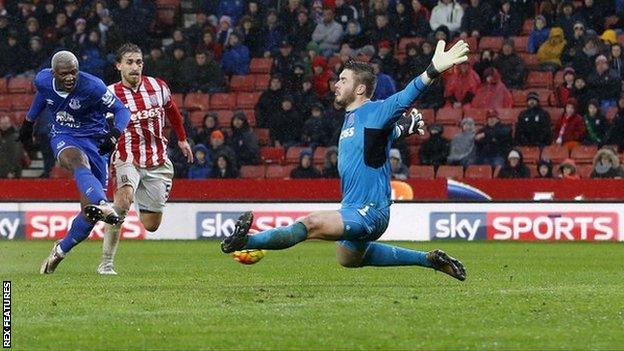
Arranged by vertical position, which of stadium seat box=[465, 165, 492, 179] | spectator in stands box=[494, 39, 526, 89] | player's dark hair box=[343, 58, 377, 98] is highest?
player's dark hair box=[343, 58, 377, 98]

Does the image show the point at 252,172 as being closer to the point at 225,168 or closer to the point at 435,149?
the point at 225,168

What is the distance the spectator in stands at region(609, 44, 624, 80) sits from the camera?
2525 cm

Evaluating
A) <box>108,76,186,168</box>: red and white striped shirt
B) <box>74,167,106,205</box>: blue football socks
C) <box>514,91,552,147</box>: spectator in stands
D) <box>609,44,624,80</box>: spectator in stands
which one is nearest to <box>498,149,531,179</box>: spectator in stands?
<box>514,91,552,147</box>: spectator in stands

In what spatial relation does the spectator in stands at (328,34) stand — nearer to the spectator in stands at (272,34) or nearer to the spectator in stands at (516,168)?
the spectator in stands at (272,34)

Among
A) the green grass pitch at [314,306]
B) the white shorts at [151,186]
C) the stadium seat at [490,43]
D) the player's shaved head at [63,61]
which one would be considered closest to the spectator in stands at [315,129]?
the stadium seat at [490,43]

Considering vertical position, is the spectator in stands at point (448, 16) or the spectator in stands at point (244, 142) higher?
the spectator in stands at point (448, 16)

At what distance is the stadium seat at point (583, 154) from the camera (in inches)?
988

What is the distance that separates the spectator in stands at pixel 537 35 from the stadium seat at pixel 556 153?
108 inches

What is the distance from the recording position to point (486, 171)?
82.3ft

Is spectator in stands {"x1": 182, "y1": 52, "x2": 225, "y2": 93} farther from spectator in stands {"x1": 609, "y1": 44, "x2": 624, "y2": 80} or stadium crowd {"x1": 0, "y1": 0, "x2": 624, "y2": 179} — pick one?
spectator in stands {"x1": 609, "y1": 44, "x2": 624, "y2": 80}

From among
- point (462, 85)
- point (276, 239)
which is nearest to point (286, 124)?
point (462, 85)

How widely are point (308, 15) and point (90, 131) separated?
14929mm

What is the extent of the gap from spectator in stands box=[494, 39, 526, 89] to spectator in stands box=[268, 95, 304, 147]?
404 centimetres

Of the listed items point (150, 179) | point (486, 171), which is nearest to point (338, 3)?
point (486, 171)
